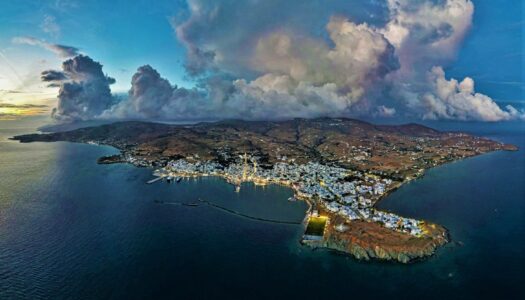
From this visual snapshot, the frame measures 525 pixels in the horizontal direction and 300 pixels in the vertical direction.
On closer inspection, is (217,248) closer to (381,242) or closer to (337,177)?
(381,242)

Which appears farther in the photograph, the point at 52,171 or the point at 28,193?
the point at 52,171

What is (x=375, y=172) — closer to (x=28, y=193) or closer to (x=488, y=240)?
(x=488, y=240)

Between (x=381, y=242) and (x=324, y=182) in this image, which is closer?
(x=381, y=242)

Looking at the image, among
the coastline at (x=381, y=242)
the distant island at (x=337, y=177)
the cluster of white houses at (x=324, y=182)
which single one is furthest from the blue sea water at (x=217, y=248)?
the cluster of white houses at (x=324, y=182)

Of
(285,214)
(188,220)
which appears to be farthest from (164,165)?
(285,214)

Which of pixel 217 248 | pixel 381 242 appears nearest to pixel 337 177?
pixel 381 242

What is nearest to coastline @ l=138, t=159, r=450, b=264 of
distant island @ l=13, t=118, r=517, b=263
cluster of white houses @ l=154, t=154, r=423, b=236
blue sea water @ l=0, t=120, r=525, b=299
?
distant island @ l=13, t=118, r=517, b=263

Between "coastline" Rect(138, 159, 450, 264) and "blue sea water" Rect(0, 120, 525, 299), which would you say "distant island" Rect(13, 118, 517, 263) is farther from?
"blue sea water" Rect(0, 120, 525, 299)
